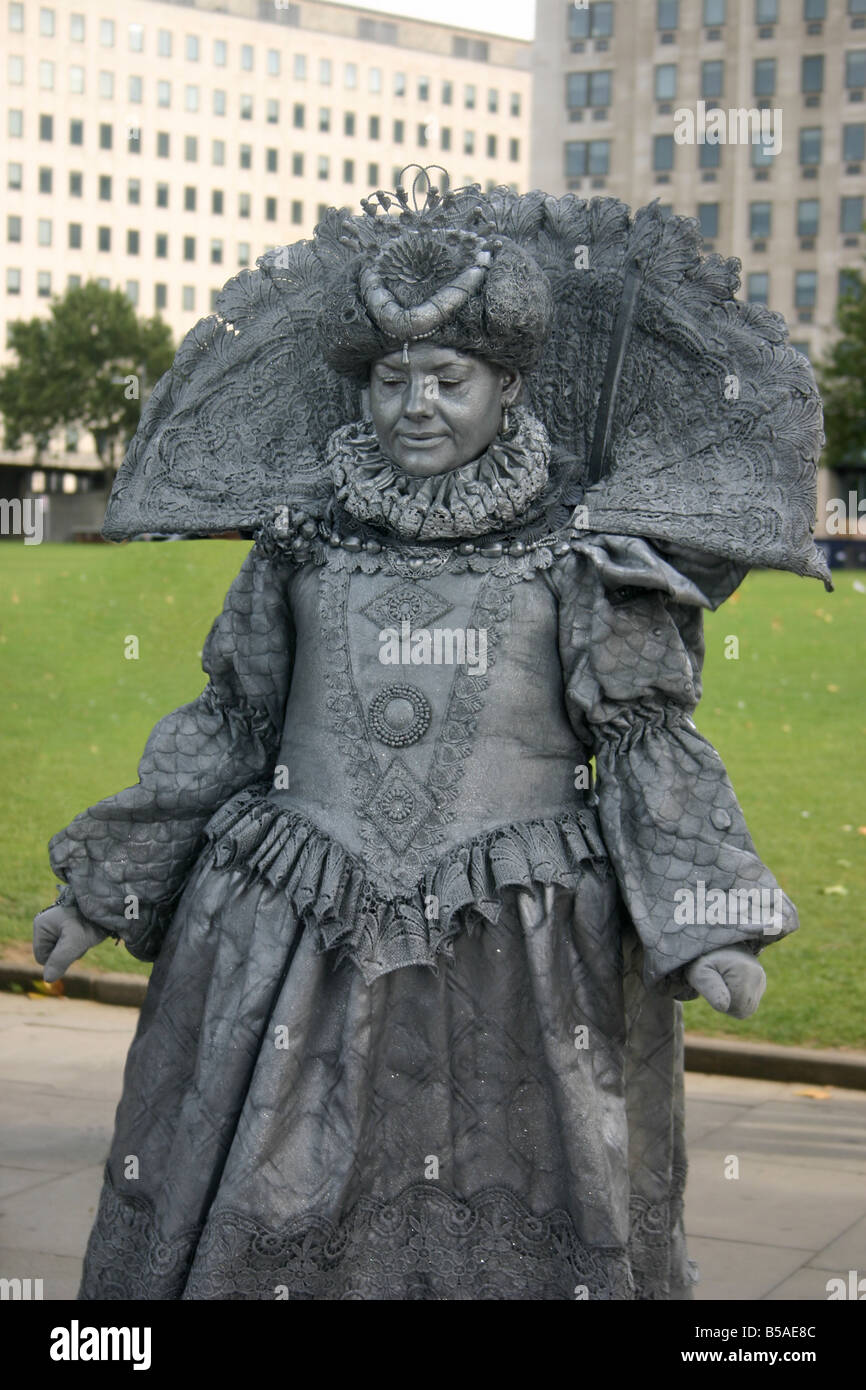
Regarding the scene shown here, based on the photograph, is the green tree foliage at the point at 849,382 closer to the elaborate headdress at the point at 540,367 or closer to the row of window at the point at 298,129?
the row of window at the point at 298,129

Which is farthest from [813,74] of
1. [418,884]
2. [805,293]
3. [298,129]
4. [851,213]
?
[418,884]

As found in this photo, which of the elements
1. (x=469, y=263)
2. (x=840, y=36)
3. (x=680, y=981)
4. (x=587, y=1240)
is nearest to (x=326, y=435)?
(x=469, y=263)

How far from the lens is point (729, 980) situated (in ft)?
10.8

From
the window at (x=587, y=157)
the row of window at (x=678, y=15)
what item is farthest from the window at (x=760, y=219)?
the row of window at (x=678, y=15)

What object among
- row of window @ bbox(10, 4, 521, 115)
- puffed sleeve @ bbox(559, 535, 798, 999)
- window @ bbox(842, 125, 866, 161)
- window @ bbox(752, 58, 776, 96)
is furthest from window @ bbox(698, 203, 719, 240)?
puffed sleeve @ bbox(559, 535, 798, 999)

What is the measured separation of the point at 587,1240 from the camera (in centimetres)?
333

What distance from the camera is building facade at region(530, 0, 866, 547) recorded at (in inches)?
1873

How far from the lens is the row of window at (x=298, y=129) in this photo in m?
59.0

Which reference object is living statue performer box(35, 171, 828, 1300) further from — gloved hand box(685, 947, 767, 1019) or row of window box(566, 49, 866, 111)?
row of window box(566, 49, 866, 111)

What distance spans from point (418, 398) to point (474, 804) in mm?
831

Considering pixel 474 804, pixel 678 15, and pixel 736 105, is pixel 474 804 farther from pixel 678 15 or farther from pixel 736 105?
pixel 678 15

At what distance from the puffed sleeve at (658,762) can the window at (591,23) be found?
50029 millimetres
